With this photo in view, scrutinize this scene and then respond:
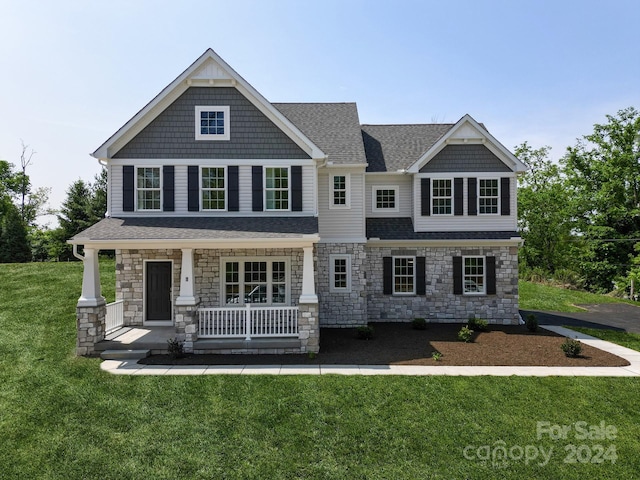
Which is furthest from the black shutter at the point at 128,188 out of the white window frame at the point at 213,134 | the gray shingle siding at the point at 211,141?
the white window frame at the point at 213,134

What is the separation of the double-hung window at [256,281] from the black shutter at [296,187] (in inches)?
79.1

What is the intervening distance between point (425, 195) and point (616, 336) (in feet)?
28.7

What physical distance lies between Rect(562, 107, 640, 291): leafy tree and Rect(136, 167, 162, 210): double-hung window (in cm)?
3063

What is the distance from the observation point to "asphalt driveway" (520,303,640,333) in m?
15.9

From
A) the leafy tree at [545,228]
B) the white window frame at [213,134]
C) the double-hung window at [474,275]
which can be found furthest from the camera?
the leafy tree at [545,228]

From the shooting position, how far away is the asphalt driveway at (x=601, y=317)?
1591 centimetres

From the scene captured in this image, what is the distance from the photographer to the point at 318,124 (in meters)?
17.1

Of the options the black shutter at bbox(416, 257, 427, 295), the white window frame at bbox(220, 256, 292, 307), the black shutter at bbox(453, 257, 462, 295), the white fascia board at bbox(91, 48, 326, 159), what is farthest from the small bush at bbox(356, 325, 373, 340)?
the white fascia board at bbox(91, 48, 326, 159)

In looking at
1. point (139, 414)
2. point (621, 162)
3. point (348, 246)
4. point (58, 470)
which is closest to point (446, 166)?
point (348, 246)

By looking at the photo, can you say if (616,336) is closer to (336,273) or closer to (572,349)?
(572,349)

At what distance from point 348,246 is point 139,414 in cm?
933

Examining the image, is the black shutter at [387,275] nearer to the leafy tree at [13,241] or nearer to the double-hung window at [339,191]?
the double-hung window at [339,191]

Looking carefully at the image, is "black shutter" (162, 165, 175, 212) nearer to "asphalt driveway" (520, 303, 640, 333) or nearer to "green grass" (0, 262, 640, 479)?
"green grass" (0, 262, 640, 479)

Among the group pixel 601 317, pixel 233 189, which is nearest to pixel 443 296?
pixel 601 317
